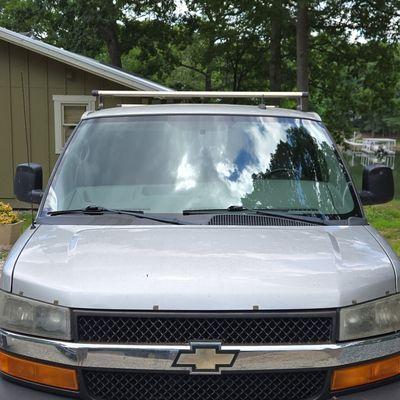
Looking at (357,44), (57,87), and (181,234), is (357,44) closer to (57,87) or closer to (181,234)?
(57,87)

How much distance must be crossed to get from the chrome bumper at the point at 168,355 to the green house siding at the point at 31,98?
10.1 metres

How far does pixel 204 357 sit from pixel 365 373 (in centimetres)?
67

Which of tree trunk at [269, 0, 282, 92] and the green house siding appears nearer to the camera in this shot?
the green house siding

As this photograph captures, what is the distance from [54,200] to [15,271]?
0.93 meters

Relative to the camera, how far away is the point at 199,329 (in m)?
2.14

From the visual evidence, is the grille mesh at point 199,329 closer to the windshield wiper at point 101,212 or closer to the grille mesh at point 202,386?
the grille mesh at point 202,386

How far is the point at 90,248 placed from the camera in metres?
2.50

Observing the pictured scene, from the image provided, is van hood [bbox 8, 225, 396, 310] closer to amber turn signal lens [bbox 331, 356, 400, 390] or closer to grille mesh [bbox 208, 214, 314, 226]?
grille mesh [bbox 208, 214, 314, 226]

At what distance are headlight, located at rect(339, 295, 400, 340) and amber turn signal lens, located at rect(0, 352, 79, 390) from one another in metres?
1.06

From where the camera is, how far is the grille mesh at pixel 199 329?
2131mm

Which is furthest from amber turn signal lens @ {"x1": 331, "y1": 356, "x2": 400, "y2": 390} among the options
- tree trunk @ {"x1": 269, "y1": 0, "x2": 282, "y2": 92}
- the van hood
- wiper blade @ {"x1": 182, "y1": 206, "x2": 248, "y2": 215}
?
tree trunk @ {"x1": 269, "y1": 0, "x2": 282, "y2": 92}

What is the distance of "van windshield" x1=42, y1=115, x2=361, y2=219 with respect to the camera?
10.5 feet

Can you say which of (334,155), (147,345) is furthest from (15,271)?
(334,155)

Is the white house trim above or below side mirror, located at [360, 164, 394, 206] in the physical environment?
above
